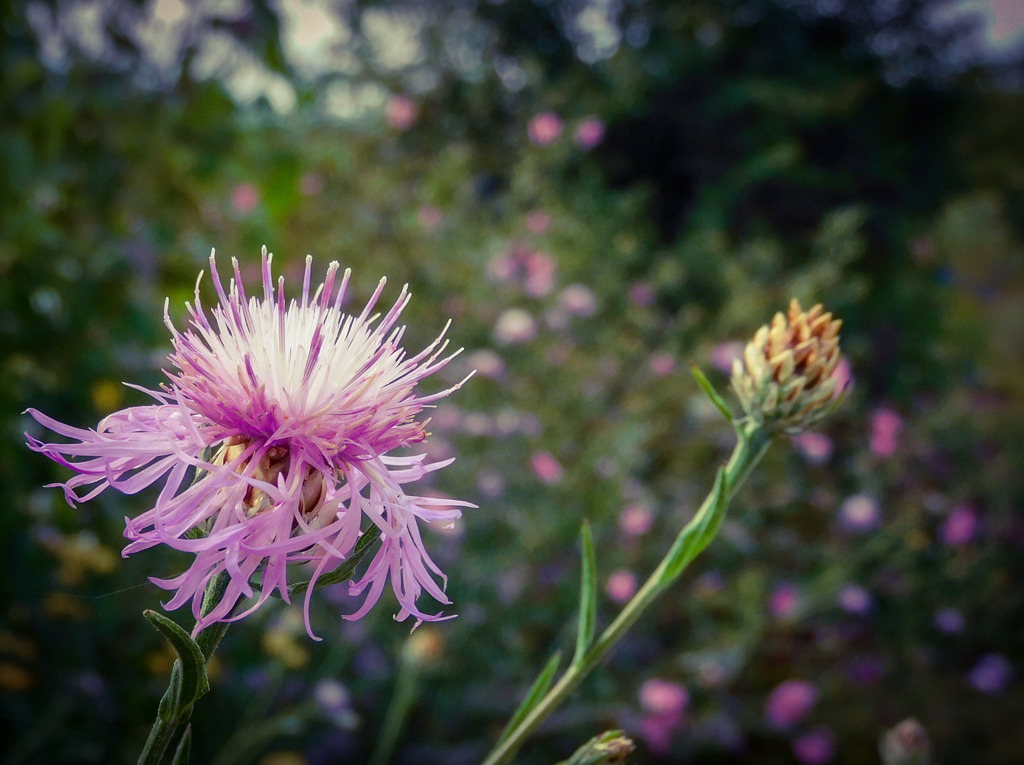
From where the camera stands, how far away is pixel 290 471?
0.39 meters

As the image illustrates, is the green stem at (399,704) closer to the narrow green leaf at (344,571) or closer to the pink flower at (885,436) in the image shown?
the narrow green leaf at (344,571)

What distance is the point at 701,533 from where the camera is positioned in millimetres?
503

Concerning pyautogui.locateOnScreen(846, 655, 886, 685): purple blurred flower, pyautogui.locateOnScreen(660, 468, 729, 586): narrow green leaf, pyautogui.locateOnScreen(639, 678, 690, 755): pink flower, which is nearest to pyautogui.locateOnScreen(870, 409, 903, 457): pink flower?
pyautogui.locateOnScreen(846, 655, 886, 685): purple blurred flower

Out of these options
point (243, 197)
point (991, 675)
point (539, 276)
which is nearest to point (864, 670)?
point (991, 675)

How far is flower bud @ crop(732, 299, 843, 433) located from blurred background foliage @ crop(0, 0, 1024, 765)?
465 millimetres

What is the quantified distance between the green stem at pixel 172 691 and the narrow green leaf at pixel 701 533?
269 mm

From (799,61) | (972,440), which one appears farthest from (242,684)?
(799,61)

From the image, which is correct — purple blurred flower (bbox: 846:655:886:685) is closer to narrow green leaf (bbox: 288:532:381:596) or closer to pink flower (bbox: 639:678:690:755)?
pink flower (bbox: 639:678:690:755)

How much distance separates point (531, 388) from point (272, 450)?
6.84 feet

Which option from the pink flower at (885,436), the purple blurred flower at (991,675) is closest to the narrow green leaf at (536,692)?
the pink flower at (885,436)

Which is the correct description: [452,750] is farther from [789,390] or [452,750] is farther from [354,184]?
[354,184]

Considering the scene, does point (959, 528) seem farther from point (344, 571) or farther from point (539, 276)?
point (344, 571)

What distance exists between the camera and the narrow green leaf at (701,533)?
19.6 inches

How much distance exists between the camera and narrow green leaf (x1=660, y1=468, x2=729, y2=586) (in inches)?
19.6
